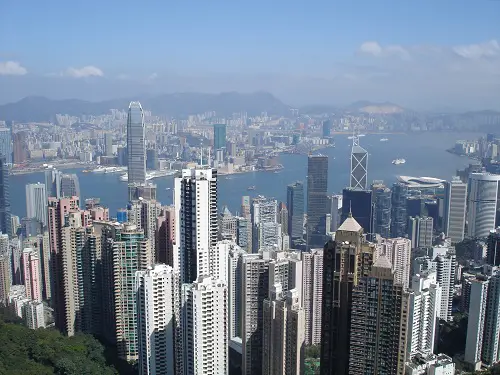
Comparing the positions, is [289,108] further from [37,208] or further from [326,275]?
[326,275]

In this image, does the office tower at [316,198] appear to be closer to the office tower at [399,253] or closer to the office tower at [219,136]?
the office tower at [399,253]

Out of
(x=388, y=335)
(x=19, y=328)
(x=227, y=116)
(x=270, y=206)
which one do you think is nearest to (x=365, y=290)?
(x=388, y=335)

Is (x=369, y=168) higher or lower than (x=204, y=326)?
higher

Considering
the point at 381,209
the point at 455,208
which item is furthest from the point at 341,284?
the point at 455,208

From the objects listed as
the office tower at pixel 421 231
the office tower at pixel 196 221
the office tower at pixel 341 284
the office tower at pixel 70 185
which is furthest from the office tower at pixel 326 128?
the office tower at pixel 341 284

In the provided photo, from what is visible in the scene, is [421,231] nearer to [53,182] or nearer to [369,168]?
[369,168]

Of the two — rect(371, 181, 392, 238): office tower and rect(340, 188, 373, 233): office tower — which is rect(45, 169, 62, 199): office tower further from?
rect(371, 181, 392, 238): office tower
